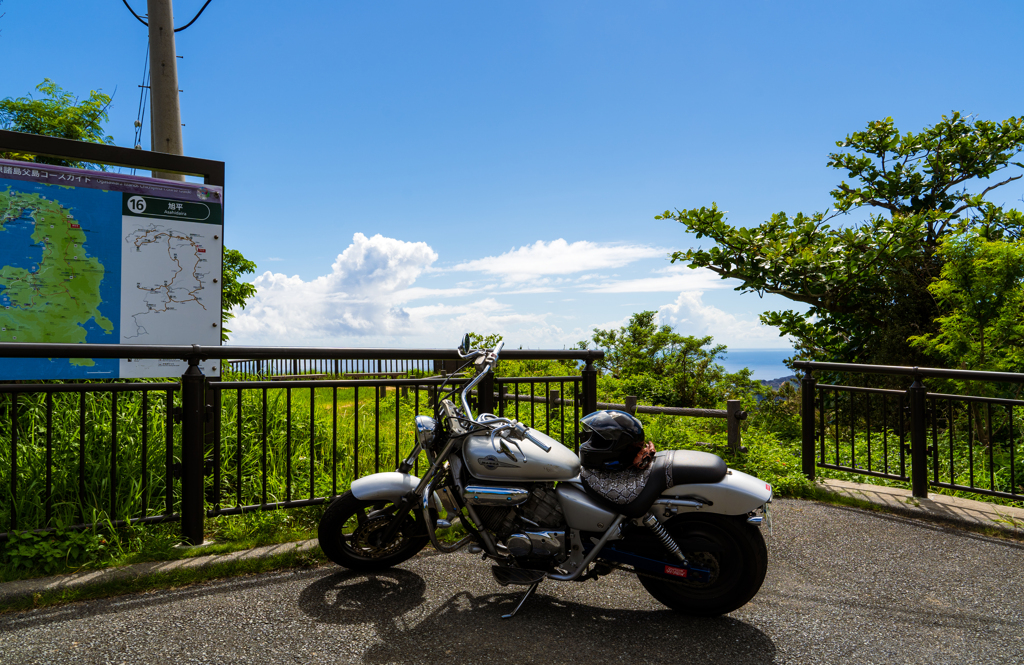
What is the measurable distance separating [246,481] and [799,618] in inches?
153

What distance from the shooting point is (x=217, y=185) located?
5098 millimetres

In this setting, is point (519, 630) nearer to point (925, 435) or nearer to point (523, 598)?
point (523, 598)

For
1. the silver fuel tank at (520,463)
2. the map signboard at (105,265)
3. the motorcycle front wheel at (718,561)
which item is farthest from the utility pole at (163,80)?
the motorcycle front wheel at (718,561)

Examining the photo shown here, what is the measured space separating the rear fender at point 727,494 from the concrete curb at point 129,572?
234 cm

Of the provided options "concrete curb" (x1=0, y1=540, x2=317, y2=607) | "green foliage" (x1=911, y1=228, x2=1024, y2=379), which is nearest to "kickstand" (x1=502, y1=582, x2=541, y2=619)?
"concrete curb" (x1=0, y1=540, x2=317, y2=607)

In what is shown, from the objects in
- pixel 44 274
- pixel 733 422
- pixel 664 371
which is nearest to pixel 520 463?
pixel 44 274

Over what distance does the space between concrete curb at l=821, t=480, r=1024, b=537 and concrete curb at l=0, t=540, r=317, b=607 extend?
181 inches

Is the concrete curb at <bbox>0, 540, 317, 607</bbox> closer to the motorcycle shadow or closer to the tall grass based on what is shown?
the tall grass

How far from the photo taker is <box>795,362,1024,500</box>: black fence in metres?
5.22

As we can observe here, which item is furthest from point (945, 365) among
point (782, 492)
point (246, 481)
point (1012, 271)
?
point (246, 481)

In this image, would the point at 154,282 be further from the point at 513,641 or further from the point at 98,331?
the point at 513,641

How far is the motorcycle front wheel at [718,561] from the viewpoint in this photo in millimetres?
2773

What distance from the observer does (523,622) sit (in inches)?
113

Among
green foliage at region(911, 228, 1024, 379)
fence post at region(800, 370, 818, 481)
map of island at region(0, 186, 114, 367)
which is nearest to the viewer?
map of island at region(0, 186, 114, 367)
